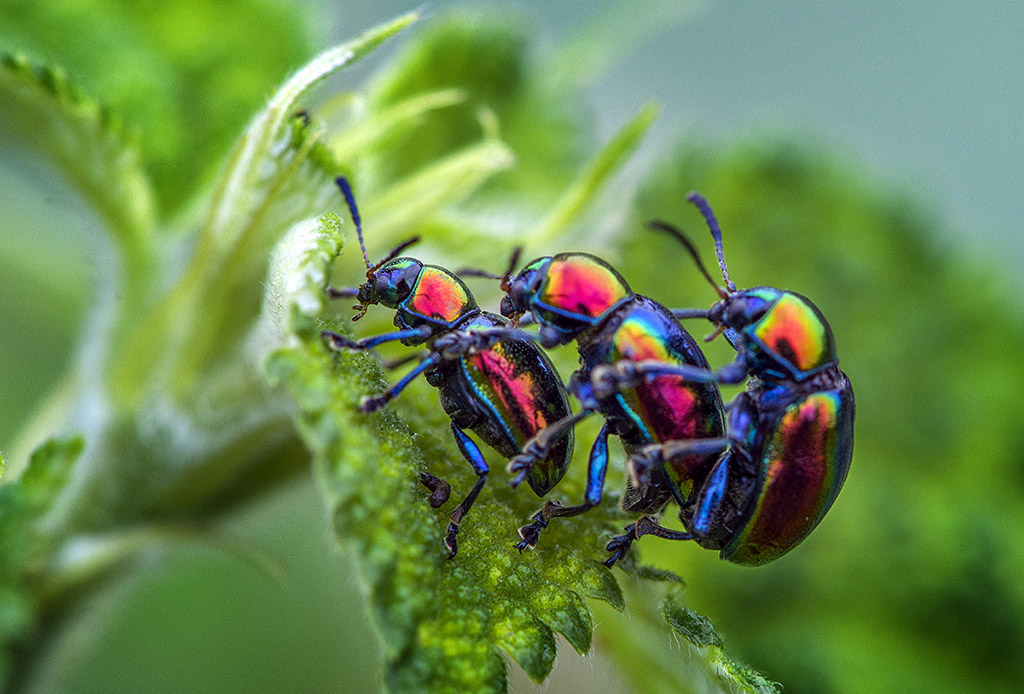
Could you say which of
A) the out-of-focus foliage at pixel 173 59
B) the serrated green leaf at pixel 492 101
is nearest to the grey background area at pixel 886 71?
the serrated green leaf at pixel 492 101

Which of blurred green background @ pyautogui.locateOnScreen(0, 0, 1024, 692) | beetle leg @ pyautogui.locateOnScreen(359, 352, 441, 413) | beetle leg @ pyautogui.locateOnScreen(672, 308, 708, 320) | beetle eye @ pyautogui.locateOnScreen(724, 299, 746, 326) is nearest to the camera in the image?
beetle leg @ pyautogui.locateOnScreen(359, 352, 441, 413)

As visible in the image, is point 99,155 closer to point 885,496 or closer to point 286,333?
point 286,333

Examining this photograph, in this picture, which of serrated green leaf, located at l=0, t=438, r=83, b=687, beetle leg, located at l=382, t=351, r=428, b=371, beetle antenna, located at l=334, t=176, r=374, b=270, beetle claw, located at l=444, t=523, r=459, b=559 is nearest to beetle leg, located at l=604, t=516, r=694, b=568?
beetle claw, located at l=444, t=523, r=459, b=559

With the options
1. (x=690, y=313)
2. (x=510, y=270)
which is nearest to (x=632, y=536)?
(x=690, y=313)

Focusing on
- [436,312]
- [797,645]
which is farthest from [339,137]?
[797,645]

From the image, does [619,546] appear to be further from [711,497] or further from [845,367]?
[845,367]

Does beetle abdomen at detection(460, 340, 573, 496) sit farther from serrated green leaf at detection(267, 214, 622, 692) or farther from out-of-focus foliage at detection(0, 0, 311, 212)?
out-of-focus foliage at detection(0, 0, 311, 212)
